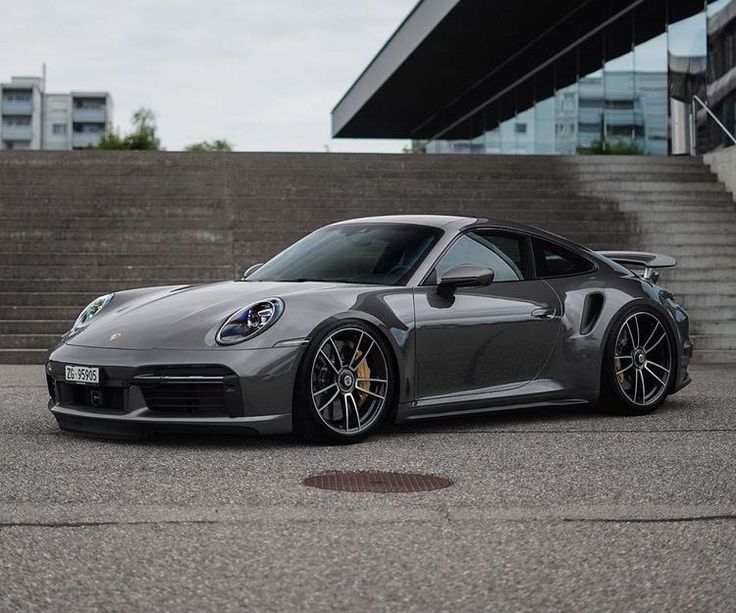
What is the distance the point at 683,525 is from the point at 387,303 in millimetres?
2529

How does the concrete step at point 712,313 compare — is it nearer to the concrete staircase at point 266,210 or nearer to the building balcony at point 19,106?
the concrete staircase at point 266,210

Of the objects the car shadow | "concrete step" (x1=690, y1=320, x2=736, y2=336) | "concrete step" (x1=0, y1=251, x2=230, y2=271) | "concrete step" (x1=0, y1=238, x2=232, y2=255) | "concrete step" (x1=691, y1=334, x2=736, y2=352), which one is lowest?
the car shadow

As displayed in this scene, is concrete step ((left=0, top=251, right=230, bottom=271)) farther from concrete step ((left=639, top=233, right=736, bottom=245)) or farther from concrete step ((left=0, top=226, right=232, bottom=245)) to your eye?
concrete step ((left=639, top=233, right=736, bottom=245))

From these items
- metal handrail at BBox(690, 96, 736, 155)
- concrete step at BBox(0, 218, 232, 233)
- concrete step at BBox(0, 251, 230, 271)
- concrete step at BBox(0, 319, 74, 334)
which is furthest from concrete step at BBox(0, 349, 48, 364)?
metal handrail at BBox(690, 96, 736, 155)

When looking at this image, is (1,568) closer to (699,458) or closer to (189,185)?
(699,458)

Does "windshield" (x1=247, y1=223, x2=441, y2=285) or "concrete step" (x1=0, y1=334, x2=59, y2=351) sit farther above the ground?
"windshield" (x1=247, y1=223, x2=441, y2=285)

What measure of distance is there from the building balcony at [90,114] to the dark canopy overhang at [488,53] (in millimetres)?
120641

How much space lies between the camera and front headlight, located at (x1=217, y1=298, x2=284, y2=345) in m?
6.41

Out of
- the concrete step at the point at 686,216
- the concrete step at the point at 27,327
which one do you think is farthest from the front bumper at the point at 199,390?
the concrete step at the point at 686,216

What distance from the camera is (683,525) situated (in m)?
4.64

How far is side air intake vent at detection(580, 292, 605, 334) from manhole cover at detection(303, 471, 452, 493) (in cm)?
246

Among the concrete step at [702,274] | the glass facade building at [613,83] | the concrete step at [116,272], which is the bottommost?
the concrete step at [702,274]

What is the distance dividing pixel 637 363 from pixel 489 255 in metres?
1.26

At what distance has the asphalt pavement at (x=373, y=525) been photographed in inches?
145
